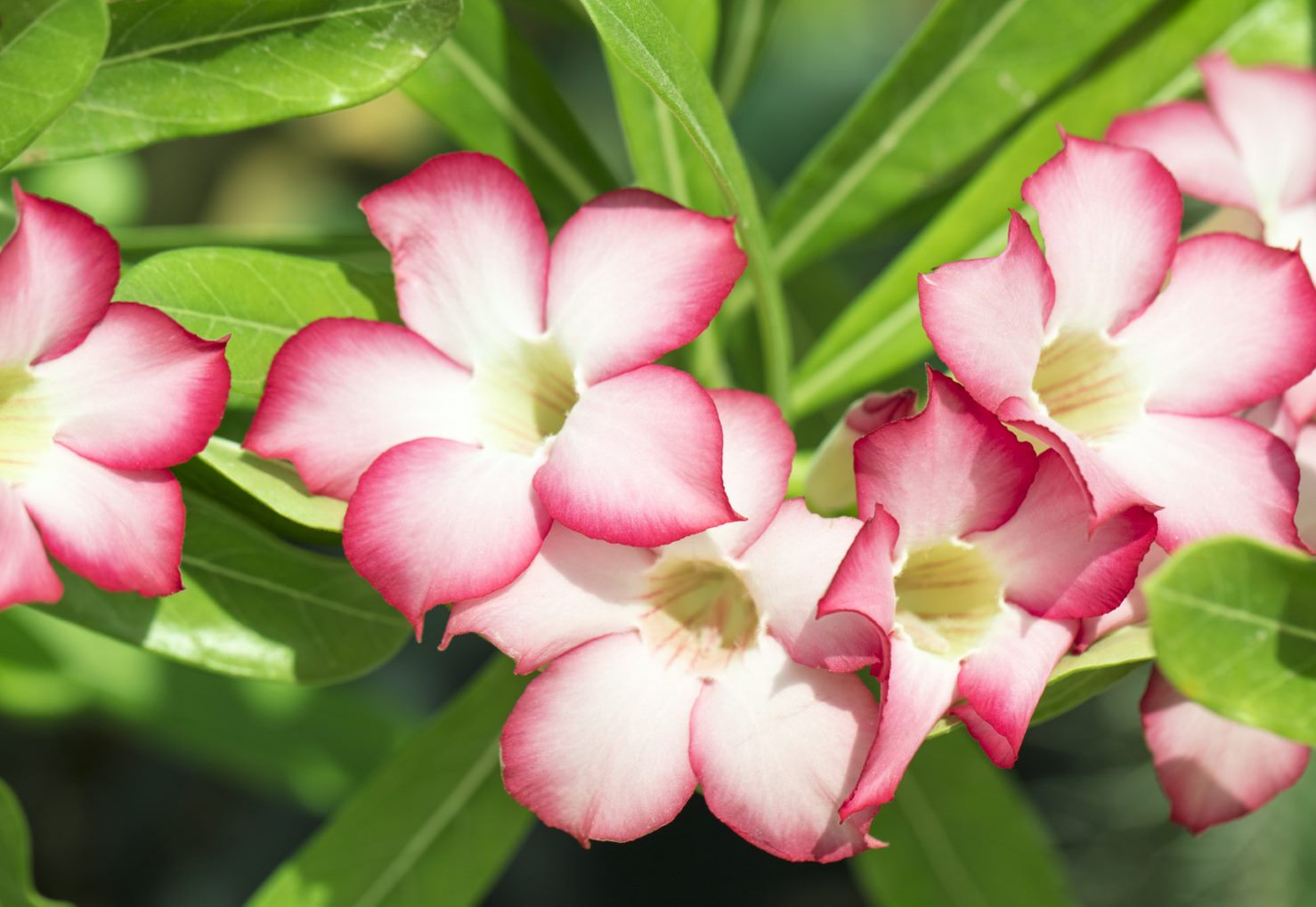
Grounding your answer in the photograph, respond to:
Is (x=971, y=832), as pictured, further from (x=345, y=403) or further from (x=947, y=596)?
(x=345, y=403)

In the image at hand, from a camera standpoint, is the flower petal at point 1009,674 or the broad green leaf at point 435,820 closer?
the flower petal at point 1009,674

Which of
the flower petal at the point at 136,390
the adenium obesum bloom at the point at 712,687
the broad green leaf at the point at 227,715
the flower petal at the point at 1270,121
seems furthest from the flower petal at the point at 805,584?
the broad green leaf at the point at 227,715

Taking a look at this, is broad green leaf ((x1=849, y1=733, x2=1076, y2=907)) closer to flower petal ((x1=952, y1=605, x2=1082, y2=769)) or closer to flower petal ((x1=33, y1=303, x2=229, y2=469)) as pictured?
flower petal ((x1=952, y1=605, x2=1082, y2=769))

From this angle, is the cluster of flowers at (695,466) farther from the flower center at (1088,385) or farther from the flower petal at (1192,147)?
the flower petal at (1192,147)

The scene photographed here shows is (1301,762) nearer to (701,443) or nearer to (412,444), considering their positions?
(701,443)

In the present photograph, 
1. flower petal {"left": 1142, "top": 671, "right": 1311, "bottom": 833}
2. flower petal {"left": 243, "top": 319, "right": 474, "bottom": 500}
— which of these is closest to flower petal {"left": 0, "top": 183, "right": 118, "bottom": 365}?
flower petal {"left": 243, "top": 319, "right": 474, "bottom": 500}

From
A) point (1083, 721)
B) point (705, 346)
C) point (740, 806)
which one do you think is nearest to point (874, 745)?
point (740, 806)
